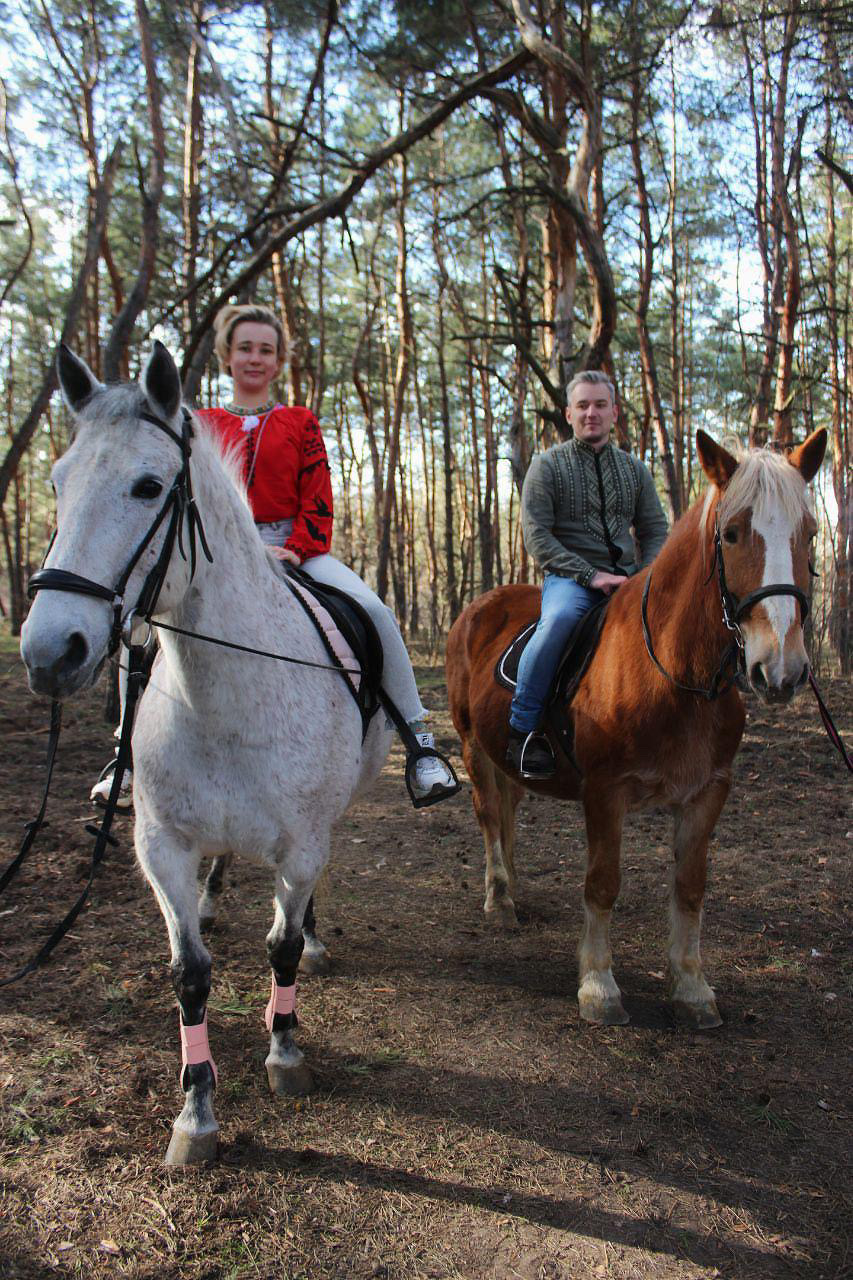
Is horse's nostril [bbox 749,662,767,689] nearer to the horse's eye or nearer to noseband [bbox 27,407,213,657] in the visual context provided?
noseband [bbox 27,407,213,657]

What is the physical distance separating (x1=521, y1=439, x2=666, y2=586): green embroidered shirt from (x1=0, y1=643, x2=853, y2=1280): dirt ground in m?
2.21

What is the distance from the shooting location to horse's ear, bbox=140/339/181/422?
213cm

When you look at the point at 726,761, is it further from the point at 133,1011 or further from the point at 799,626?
the point at 133,1011

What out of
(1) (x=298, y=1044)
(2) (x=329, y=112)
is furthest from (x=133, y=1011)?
(2) (x=329, y=112)

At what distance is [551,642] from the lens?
390 cm

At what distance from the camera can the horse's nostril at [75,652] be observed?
6.03 ft

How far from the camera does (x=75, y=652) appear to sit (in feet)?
6.09

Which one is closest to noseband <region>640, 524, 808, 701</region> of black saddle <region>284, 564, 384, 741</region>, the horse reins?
the horse reins

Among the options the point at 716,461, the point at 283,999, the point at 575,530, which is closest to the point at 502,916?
the point at 283,999

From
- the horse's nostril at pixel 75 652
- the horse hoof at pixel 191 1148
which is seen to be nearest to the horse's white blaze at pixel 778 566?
the horse's nostril at pixel 75 652

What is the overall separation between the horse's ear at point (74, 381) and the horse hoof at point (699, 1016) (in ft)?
11.2

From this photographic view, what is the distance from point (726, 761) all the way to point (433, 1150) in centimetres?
196

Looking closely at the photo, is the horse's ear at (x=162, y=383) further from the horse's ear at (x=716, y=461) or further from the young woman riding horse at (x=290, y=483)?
the horse's ear at (x=716, y=461)

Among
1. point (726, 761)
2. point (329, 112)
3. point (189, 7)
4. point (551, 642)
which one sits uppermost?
point (329, 112)
